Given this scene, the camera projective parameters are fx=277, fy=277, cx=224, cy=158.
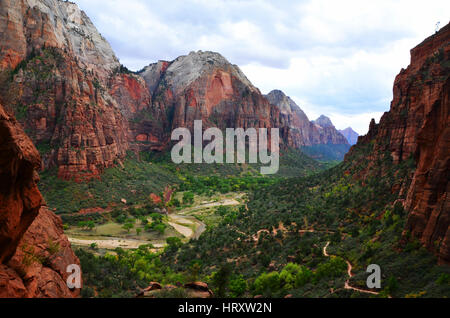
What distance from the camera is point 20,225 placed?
456 inches

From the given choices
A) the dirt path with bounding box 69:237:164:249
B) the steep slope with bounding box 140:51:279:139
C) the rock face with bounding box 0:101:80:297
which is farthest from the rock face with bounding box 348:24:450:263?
the steep slope with bounding box 140:51:279:139

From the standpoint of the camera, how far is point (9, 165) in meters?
10.1

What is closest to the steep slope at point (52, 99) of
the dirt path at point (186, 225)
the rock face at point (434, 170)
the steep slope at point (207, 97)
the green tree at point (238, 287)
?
the dirt path at point (186, 225)

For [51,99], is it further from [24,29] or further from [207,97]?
[207,97]

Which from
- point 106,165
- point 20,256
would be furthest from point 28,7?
point 20,256

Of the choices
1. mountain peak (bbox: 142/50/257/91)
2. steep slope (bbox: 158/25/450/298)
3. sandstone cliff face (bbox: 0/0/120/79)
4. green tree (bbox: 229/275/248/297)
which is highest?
mountain peak (bbox: 142/50/257/91)

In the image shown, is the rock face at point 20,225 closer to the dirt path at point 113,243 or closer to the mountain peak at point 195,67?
the dirt path at point 113,243

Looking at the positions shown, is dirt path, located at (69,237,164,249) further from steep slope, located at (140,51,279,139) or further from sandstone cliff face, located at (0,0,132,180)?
steep slope, located at (140,51,279,139)

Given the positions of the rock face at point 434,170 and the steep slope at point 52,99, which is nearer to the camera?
the rock face at point 434,170

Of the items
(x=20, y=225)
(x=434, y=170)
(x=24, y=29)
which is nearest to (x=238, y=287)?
(x=434, y=170)

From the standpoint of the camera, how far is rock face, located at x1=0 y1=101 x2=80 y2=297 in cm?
1013

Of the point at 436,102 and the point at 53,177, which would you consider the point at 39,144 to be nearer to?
the point at 53,177

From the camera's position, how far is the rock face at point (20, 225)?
1013cm
